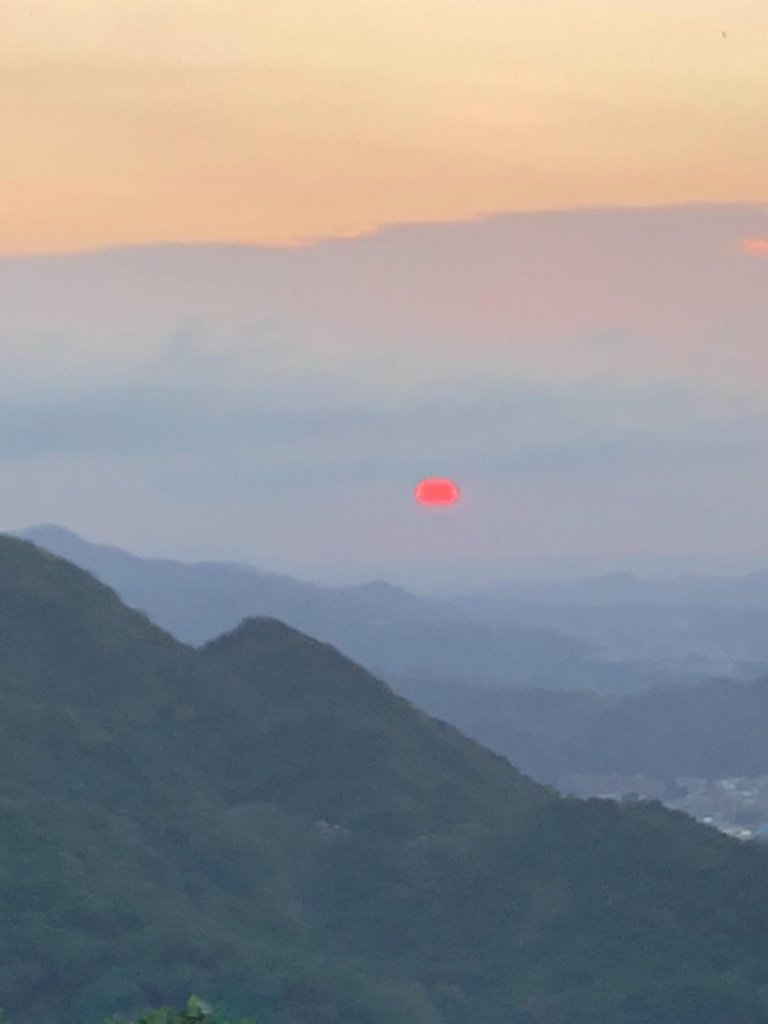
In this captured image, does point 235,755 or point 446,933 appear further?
point 235,755

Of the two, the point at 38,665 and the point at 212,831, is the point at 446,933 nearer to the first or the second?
the point at 212,831

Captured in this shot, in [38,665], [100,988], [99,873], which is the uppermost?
[38,665]

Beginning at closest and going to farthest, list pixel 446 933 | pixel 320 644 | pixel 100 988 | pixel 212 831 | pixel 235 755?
pixel 100 988
pixel 446 933
pixel 212 831
pixel 235 755
pixel 320 644

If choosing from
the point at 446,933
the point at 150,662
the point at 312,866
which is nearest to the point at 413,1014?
the point at 446,933

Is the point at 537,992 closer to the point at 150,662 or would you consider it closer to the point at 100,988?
the point at 100,988

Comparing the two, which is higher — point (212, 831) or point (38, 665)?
point (38, 665)

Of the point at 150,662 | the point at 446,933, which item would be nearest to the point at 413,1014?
the point at 446,933

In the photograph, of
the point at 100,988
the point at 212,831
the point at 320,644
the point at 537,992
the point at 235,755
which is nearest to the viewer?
the point at 100,988
